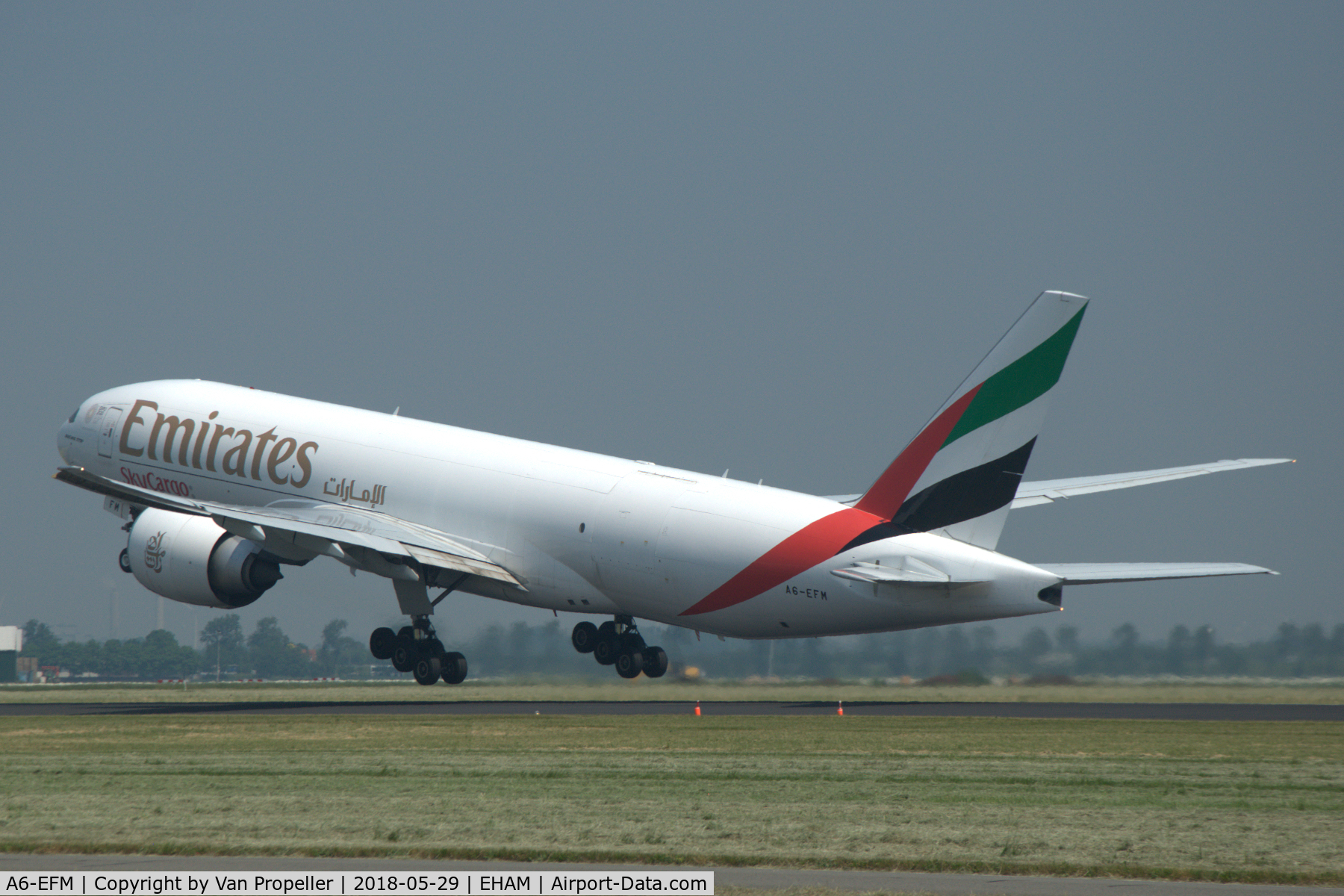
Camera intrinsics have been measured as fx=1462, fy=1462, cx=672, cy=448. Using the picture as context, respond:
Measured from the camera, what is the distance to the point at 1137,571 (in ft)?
98.4

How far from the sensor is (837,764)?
22016 mm

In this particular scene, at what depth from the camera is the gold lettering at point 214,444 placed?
144ft

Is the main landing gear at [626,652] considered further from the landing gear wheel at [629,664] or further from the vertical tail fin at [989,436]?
the vertical tail fin at [989,436]

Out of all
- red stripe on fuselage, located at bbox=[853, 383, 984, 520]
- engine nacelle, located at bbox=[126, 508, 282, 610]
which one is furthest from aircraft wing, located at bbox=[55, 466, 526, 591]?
red stripe on fuselage, located at bbox=[853, 383, 984, 520]

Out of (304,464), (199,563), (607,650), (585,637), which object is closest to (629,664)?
(607,650)

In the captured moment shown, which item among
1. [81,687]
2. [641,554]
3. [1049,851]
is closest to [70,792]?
[1049,851]

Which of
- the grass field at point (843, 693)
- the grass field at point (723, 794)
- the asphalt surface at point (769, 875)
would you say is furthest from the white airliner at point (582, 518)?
the asphalt surface at point (769, 875)

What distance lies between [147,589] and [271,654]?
3489cm

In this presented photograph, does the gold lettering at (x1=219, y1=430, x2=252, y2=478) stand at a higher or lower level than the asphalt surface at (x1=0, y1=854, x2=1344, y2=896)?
higher

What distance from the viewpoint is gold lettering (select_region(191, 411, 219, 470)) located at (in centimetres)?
4434

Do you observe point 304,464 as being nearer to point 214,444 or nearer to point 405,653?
point 214,444

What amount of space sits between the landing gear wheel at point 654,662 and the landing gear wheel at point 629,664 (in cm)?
14

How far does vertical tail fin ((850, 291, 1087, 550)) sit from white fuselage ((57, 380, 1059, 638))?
70 cm

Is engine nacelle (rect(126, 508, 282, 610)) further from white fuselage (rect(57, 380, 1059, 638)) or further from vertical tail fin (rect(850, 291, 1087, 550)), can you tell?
vertical tail fin (rect(850, 291, 1087, 550))
